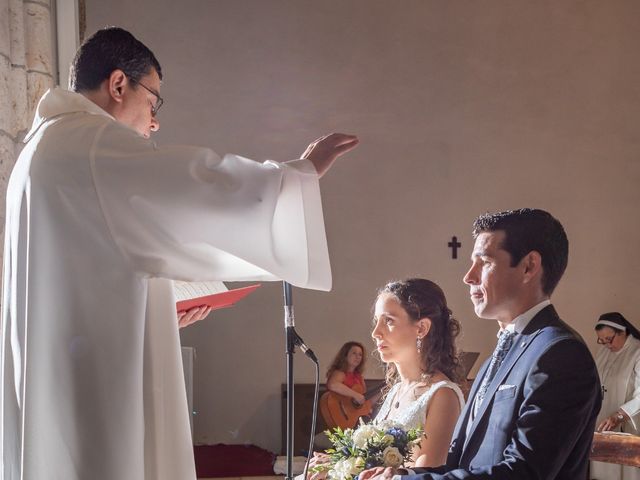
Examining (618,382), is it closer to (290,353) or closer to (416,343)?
(416,343)

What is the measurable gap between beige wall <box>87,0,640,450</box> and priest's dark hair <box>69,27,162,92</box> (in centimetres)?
908

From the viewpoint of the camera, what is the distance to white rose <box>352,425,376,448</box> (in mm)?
3002

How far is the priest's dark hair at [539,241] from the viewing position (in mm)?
2898

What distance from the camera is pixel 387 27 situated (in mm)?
12375

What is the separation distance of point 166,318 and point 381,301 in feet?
5.45

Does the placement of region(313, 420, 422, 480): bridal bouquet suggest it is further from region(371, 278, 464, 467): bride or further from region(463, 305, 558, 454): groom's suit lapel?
region(371, 278, 464, 467): bride

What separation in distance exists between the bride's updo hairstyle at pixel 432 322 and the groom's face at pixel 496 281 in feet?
3.09

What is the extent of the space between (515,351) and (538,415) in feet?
1.08

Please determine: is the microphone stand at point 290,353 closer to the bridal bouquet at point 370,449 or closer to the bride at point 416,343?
the bridal bouquet at point 370,449

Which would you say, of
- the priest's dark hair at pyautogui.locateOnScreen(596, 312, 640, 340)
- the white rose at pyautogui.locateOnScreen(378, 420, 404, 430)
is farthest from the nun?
the white rose at pyautogui.locateOnScreen(378, 420, 404, 430)

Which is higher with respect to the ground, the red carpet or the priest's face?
the priest's face

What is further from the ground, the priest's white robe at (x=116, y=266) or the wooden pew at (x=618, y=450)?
the priest's white robe at (x=116, y=266)

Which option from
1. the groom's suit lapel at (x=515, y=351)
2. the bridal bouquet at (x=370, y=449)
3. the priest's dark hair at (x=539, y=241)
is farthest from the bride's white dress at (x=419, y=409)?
Answer: the priest's dark hair at (x=539, y=241)

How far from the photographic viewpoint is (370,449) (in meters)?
2.97
